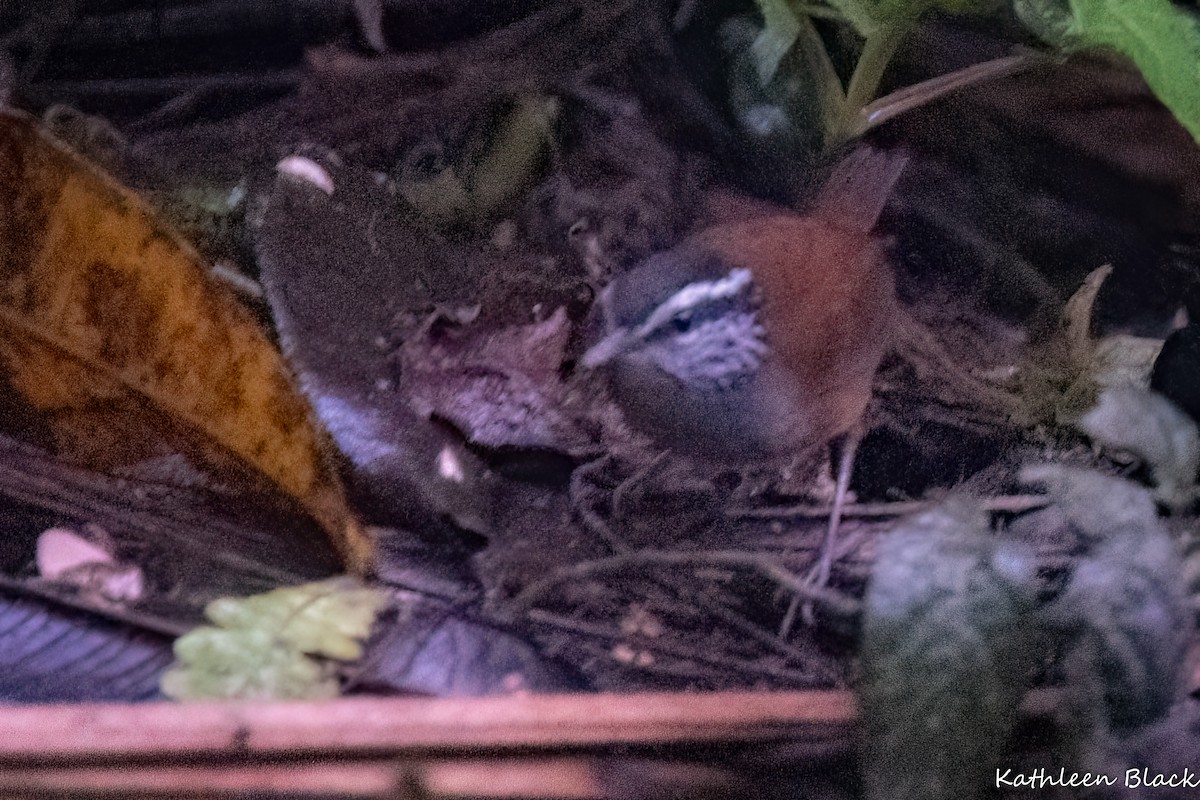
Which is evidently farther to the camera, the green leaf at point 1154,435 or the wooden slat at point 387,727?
the green leaf at point 1154,435

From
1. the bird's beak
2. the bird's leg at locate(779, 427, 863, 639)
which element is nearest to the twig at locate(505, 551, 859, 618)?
the bird's leg at locate(779, 427, 863, 639)

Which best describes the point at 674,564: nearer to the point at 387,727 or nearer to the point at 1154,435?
the point at 387,727

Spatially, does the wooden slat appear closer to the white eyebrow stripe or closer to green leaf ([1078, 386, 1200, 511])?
green leaf ([1078, 386, 1200, 511])

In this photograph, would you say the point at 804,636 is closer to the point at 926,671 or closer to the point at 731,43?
the point at 926,671

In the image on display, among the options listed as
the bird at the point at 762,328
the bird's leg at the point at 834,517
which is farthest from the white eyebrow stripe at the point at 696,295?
the bird's leg at the point at 834,517

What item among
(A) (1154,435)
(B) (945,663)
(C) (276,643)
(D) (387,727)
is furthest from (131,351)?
(A) (1154,435)

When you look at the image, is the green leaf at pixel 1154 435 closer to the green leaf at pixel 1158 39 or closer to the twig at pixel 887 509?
the twig at pixel 887 509
